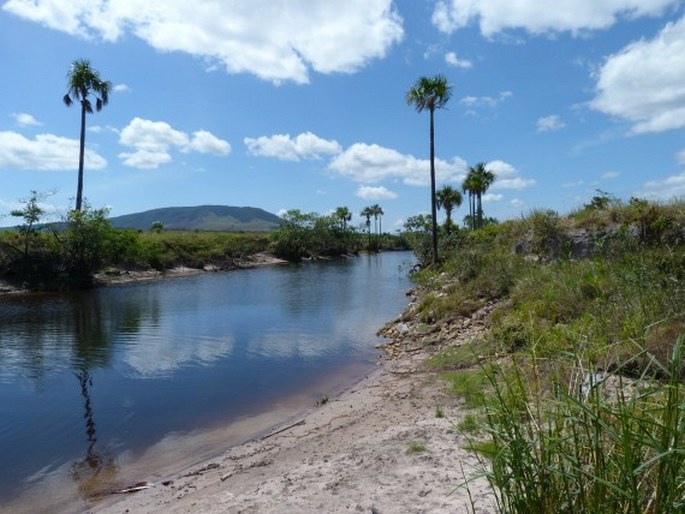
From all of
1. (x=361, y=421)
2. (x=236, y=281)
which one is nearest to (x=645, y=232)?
(x=361, y=421)

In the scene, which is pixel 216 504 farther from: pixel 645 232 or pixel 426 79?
pixel 426 79

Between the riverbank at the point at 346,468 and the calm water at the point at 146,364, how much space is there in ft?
6.09

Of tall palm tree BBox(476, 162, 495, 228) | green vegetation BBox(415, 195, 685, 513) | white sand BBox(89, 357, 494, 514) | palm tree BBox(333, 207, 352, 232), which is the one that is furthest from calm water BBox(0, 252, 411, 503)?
palm tree BBox(333, 207, 352, 232)

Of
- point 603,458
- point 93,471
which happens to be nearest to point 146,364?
point 93,471

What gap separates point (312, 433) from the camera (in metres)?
8.68

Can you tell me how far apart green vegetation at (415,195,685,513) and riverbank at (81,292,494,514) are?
1.69 ft

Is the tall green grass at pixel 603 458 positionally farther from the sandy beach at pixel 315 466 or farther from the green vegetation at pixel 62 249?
the green vegetation at pixel 62 249

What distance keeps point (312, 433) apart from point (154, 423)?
11.7 ft

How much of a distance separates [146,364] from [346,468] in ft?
34.4

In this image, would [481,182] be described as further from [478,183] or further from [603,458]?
[603,458]

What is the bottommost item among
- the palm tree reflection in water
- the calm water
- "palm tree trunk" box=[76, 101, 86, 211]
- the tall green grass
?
the palm tree reflection in water

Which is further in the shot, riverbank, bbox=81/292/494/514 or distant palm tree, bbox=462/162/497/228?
distant palm tree, bbox=462/162/497/228

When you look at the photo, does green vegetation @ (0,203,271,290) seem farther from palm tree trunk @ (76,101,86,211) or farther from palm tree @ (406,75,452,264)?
palm tree @ (406,75,452,264)

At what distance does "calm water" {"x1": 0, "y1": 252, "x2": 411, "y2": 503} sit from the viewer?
9430 mm
